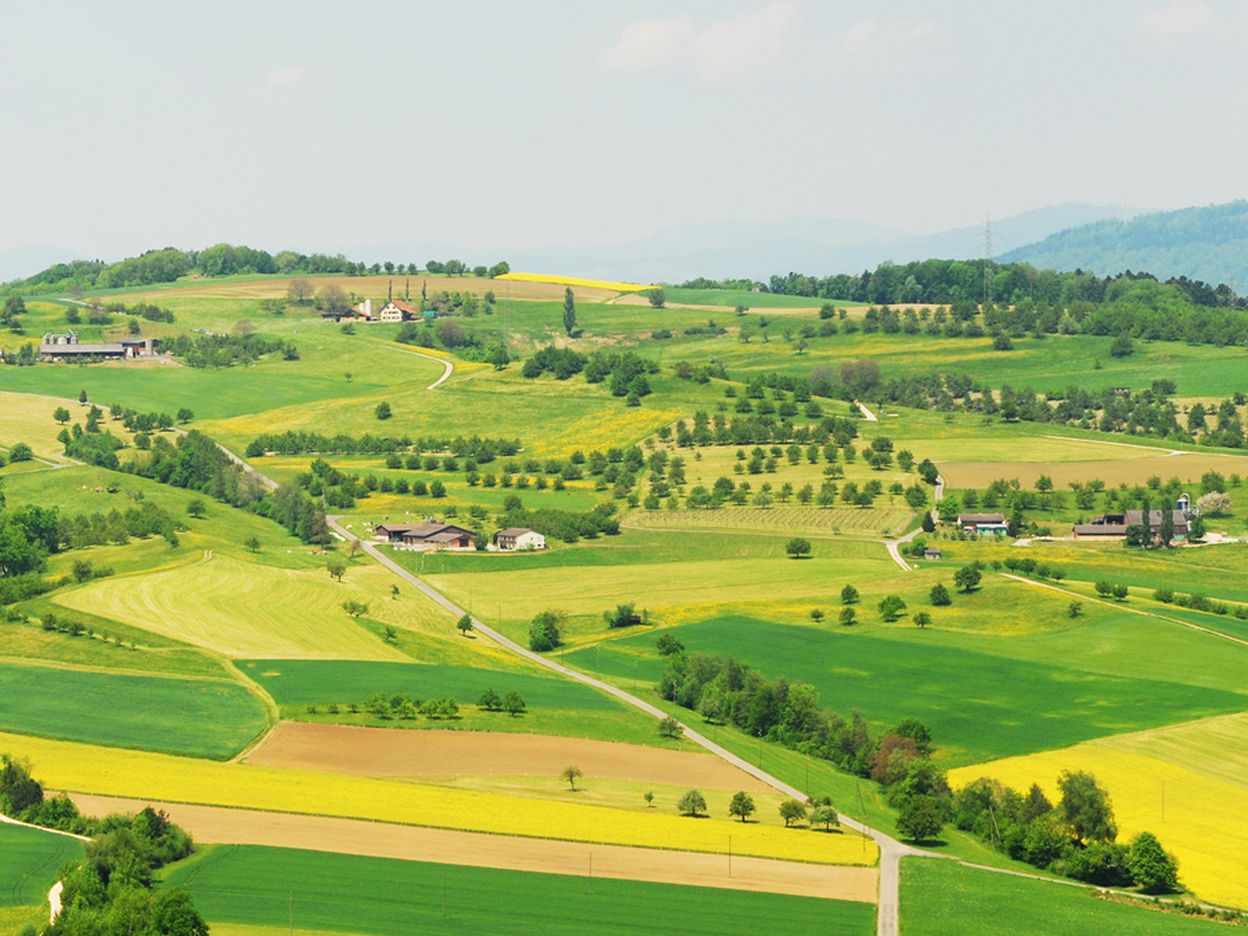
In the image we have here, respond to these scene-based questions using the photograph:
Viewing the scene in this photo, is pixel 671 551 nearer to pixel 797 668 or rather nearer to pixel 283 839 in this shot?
pixel 797 668

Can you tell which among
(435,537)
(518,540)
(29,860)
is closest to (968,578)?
(518,540)

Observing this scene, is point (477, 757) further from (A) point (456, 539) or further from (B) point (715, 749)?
(A) point (456, 539)

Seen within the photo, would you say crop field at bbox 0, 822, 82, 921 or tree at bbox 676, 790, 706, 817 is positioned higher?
crop field at bbox 0, 822, 82, 921

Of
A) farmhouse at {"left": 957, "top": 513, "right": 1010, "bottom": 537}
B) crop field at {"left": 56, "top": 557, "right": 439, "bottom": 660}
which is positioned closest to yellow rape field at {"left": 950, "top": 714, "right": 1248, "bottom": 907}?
crop field at {"left": 56, "top": 557, "right": 439, "bottom": 660}

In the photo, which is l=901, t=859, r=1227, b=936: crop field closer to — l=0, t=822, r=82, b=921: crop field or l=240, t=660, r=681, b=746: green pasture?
l=240, t=660, r=681, b=746: green pasture

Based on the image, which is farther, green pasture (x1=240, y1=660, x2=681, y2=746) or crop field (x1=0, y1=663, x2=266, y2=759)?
green pasture (x1=240, y1=660, x2=681, y2=746)

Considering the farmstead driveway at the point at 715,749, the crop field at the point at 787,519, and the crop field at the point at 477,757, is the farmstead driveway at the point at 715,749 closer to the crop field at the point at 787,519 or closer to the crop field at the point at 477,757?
the crop field at the point at 477,757
